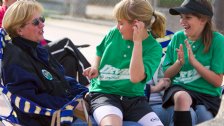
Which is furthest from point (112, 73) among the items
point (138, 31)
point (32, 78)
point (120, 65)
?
point (32, 78)

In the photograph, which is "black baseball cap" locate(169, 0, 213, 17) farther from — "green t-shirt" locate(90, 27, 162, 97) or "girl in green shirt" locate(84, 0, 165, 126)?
"green t-shirt" locate(90, 27, 162, 97)

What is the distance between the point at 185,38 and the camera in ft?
13.5

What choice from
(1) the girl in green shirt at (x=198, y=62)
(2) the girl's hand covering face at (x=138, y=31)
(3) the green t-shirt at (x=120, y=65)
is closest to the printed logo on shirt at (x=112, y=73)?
(3) the green t-shirt at (x=120, y=65)

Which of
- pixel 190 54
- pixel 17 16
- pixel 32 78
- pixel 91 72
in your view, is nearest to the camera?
pixel 32 78

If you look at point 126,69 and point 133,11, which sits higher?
point 133,11

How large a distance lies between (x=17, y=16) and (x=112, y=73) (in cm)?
76

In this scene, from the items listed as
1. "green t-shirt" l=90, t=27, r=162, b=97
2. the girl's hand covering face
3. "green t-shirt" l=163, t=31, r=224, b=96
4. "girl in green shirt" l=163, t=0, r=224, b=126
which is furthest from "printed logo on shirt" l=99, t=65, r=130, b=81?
"green t-shirt" l=163, t=31, r=224, b=96

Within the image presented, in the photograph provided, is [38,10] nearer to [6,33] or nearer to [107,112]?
[6,33]

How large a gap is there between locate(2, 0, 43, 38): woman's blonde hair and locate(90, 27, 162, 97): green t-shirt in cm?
62

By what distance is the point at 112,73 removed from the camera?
3713mm

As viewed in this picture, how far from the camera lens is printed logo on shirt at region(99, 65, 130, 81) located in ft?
12.1

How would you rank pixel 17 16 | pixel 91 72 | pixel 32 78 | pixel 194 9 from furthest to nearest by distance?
pixel 194 9 < pixel 91 72 < pixel 17 16 < pixel 32 78

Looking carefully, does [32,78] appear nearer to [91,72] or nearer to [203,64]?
[91,72]

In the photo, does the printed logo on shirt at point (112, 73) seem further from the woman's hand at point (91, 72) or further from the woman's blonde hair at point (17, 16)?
the woman's blonde hair at point (17, 16)
